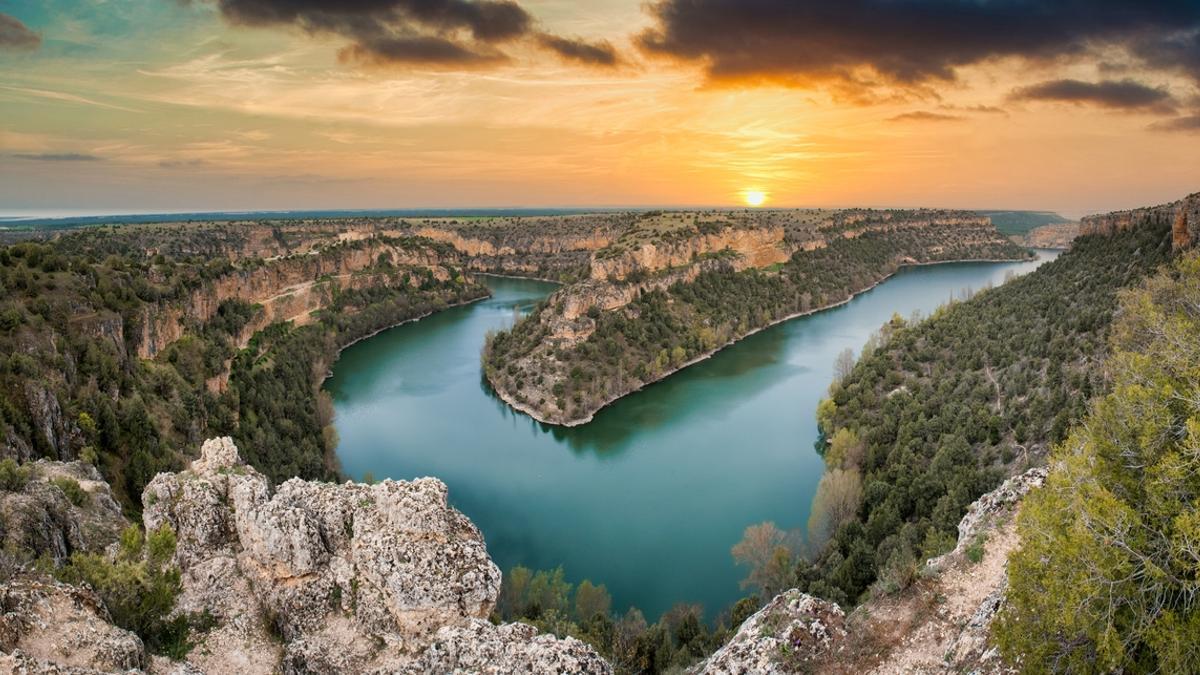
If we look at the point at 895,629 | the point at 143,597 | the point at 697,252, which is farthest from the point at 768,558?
the point at 697,252

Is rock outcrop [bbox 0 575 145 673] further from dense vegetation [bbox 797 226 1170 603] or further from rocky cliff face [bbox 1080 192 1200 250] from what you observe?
rocky cliff face [bbox 1080 192 1200 250]

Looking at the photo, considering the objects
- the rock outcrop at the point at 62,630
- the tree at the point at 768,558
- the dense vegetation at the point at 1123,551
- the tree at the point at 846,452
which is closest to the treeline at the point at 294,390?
the tree at the point at 768,558

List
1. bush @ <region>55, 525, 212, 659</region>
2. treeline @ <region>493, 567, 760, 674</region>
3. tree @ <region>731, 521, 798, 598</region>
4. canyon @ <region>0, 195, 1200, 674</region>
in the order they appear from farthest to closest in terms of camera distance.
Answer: tree @ <region>731, 521, 798, 598</region>
treeline @ <region>493, 567, 760, 674</region>
bush @ <region>55, 525, 212, 659</region>
canyon @ <region>0, 195, 1200, 674</region>

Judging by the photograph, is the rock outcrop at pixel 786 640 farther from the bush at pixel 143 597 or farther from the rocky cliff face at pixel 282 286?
the rocky cliff face at pixel 282 286

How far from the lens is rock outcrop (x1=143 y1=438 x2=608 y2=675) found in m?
9.07

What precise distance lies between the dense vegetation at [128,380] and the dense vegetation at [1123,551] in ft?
71.1

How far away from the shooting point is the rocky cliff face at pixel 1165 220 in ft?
91.2

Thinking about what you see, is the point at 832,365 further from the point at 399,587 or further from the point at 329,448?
the point at 399,587

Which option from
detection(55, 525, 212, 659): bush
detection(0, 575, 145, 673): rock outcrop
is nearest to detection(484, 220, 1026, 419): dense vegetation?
detection(55, 525, 212, 659): bush

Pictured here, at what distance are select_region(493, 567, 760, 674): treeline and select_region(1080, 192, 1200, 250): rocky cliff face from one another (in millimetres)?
26735

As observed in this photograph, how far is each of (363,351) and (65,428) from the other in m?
48.2

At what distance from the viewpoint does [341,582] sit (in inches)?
416

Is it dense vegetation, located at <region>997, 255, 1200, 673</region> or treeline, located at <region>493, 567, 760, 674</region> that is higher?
dense vegetation, located at <region>997, 255, 1200, 673</region>

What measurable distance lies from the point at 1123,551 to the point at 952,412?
82.4 feet
